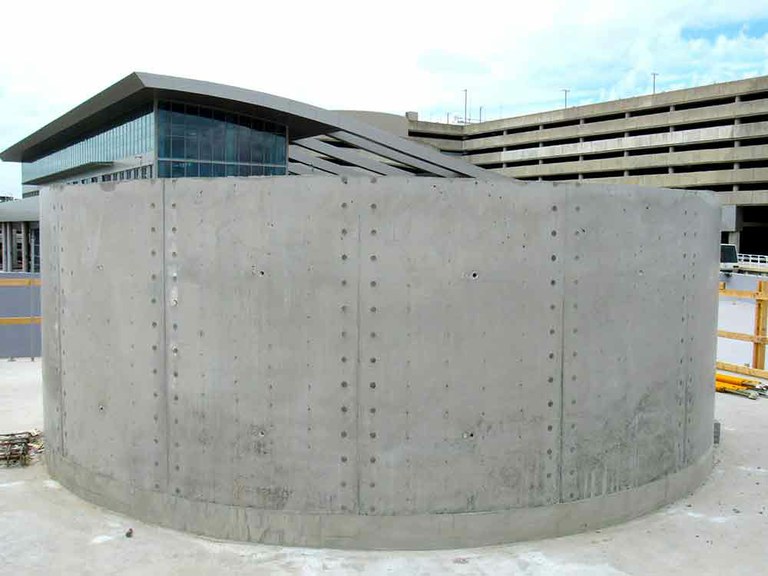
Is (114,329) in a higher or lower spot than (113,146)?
lower

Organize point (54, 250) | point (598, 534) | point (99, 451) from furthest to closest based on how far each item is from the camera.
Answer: point (54, 250) → point (99, 451) → point (598, 534)

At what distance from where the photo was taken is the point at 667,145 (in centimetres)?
7362

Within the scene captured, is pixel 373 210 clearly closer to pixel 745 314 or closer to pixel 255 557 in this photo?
pixel 255 557

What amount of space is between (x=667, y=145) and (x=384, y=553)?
7589 cm

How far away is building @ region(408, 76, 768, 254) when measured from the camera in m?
67.1

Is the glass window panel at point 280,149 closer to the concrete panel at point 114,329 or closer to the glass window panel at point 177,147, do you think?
the glass window panel at point 177,147

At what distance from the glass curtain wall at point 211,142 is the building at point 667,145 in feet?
114

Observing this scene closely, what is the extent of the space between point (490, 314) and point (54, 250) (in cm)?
436

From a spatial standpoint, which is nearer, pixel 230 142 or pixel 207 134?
pixel 207 134

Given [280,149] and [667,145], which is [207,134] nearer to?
[280,149]

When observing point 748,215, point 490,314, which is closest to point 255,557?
point 490,314

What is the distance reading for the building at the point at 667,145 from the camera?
2640 inches

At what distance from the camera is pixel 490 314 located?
566 centimetres

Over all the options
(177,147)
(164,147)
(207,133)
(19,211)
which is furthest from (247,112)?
(19,211)
